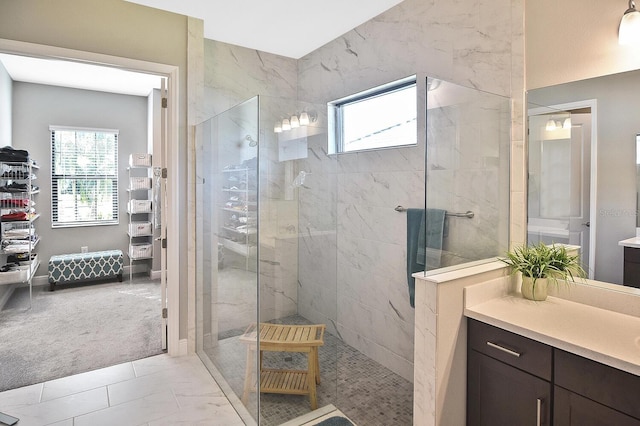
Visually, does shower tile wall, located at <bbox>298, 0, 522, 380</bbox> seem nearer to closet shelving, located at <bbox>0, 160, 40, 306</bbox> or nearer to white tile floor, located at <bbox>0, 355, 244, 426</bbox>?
white tile floor, located at <bbox>0, 355, 244, 426</bbox>

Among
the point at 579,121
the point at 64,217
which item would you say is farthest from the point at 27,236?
the point at 579,121

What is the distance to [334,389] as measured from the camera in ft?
7.73

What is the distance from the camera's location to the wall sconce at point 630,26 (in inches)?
61.4

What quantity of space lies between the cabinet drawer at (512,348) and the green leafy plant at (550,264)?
1.35 feet

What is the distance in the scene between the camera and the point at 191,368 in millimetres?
2805

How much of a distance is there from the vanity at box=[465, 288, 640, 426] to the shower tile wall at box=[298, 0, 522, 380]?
0.70 metres

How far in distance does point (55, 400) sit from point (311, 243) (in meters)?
1.99

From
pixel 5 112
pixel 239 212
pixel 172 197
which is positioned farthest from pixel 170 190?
pixel 5 112

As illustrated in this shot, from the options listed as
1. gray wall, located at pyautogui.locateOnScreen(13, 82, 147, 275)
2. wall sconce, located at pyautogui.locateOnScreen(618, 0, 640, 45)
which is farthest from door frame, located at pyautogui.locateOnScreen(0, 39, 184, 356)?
gray wall, located at pyautogui.locateOnScreen(13, 82, 147, 275)

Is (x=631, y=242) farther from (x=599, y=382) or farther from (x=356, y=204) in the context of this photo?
(x=356, y=204)

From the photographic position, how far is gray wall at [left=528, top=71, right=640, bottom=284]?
162 centimetres

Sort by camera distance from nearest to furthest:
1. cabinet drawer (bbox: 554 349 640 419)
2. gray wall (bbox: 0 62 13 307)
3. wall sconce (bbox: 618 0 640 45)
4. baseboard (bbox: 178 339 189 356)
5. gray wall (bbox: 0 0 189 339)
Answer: cabinet drawer (bbox: 554 349 640 419)
wall sconce (bbox: 618 0 640 45)
gray wall (bbox: 0 0 189 339)
baseboard (bbox: 178 339 189 356)
gray wall (bbox: 0 62 13 307)

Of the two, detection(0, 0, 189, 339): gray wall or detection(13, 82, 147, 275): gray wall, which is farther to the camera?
detection(13, 82, 147, 275): gray wall

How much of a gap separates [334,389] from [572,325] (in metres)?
1.45
